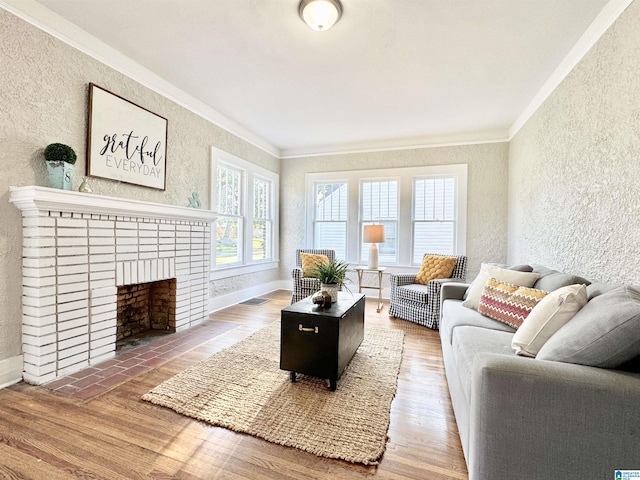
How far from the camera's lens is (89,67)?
2633 mm

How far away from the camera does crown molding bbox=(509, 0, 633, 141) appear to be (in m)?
2.03

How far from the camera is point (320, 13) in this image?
2119mm

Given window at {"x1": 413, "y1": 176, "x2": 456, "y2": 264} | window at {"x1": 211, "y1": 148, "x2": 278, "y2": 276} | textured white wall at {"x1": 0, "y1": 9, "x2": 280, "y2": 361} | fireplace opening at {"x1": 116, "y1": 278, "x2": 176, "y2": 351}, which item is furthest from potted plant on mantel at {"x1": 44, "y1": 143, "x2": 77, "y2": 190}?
window at {"x1": 413, "y1": 176, "x2": 456, "y2": 264}

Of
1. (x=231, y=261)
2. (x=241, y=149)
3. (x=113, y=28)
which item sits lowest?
(x=231, y=261)

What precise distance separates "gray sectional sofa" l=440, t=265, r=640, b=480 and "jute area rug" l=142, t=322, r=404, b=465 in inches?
24.9

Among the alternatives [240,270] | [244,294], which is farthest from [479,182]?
[244,294]

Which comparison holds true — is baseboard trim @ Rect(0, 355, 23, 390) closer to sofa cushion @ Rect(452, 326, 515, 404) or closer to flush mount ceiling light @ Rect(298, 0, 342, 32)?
sofa cushion @ Rect(452, 326, 515, 404)

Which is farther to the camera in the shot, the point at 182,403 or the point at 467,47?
the point at 467,47

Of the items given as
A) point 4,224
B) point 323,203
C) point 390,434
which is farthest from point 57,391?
point 323,203

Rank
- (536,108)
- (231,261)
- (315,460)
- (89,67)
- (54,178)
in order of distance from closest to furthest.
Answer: (315,460) → (54,178) → (89,67) → (536,108) → (231,261)

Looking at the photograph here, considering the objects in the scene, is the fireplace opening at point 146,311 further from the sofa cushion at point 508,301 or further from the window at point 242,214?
the sofa cushion at point 508,301

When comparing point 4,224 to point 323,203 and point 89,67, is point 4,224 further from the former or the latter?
point 323,203

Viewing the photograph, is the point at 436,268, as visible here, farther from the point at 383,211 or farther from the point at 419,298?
the point at 383,211

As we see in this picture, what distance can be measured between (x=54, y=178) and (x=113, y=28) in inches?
51.3
